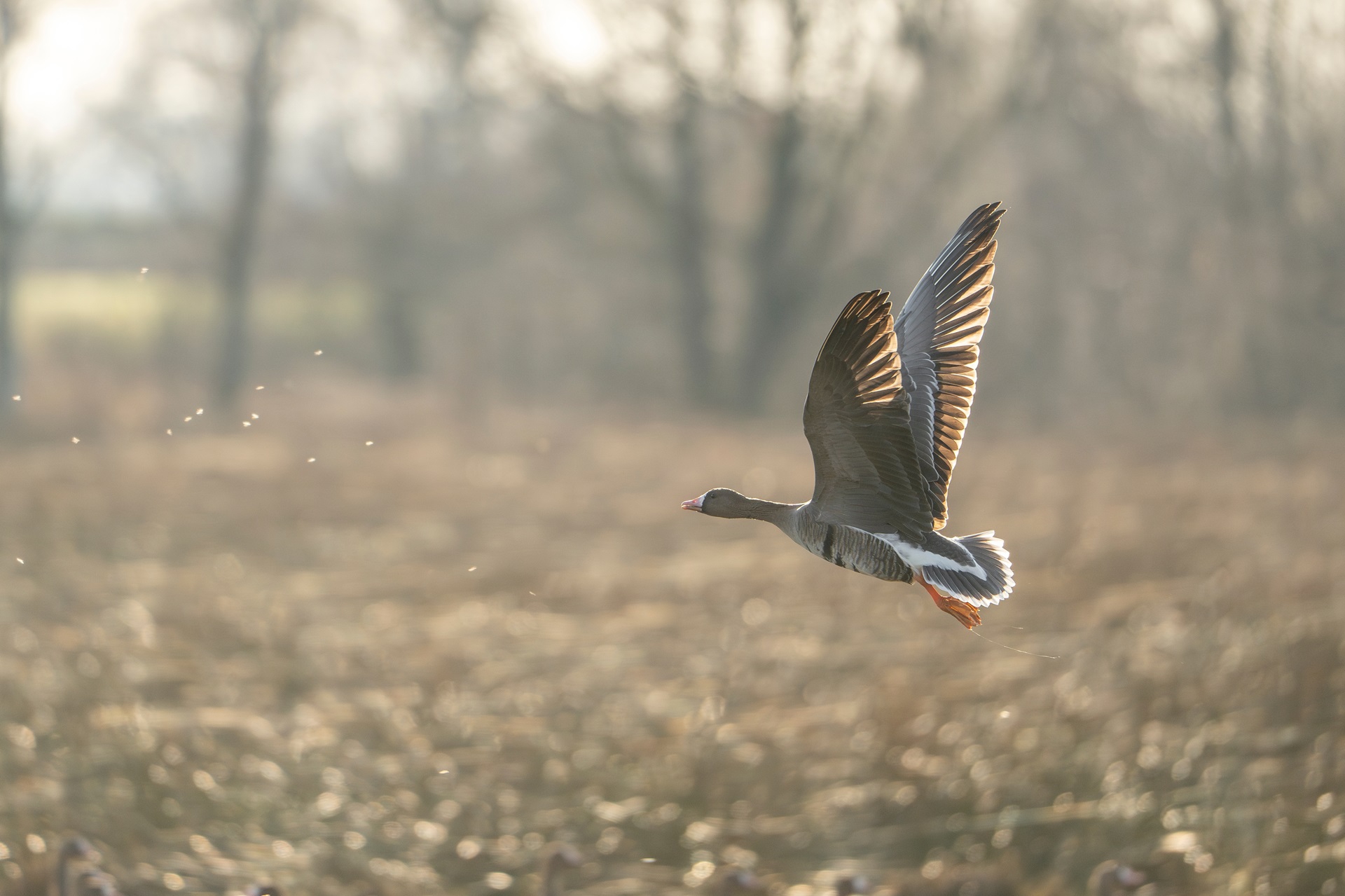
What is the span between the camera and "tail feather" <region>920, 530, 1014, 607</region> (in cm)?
388

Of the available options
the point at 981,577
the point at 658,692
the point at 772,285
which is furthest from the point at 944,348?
the point at 772,285

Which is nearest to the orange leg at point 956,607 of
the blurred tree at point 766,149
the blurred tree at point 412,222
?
the blurred tree at point 766,149

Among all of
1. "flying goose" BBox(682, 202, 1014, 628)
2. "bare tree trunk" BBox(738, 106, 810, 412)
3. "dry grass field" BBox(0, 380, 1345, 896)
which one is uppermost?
"bare tree trunk" BBox(738, 106, 810, 412)

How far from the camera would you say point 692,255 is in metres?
34.2

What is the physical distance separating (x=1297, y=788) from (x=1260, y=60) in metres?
22.7

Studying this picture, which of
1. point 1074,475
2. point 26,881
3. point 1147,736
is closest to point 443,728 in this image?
point 26,881

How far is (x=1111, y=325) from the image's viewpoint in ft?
108

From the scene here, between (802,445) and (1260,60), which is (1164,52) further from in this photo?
(802,445)

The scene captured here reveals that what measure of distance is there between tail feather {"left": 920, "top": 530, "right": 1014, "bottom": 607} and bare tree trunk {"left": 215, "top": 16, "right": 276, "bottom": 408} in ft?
98.5

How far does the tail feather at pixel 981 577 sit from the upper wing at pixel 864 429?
18cm

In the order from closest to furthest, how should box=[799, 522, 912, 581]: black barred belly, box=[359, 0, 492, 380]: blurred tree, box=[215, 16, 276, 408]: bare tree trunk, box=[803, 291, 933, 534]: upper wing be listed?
box=[803, 291, 933, 534]: upper wing
box=[799, 522, 912, 581]: black barred belly
box=[215, 16, 276, 408]: bare tree trunk
box=[359, 0, 492, 380]: blurred tree

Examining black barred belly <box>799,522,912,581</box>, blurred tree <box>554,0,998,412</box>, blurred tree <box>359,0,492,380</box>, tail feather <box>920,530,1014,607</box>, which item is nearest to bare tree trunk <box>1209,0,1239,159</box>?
blurred tree <box>554,0,998,412</box>

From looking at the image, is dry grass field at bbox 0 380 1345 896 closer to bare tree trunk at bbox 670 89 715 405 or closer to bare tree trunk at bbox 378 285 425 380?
bare tree trunk at bbox 670 89 715 405

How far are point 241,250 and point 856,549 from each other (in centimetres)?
3142
